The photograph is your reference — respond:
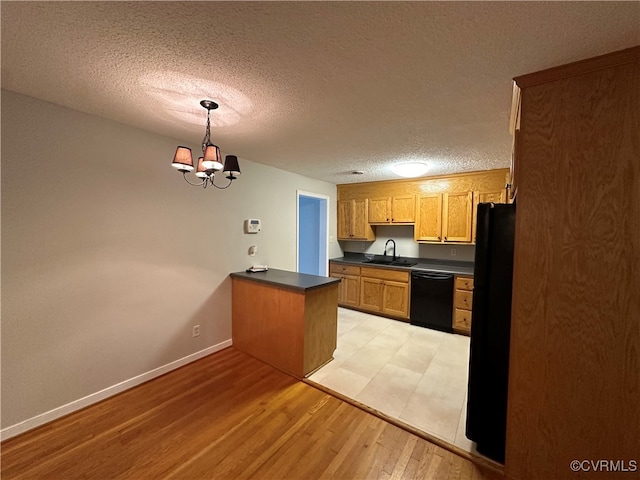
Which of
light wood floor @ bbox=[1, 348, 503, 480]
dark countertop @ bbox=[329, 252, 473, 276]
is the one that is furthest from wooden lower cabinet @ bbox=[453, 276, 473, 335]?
light wood floor @ bbox=[1, 348, 503, 480]

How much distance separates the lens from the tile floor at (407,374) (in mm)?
2004

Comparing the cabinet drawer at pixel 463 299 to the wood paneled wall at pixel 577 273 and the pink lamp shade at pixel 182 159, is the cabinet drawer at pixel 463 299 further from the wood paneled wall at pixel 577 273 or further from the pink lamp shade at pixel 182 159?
the pink lamp shade at pixel 182 159

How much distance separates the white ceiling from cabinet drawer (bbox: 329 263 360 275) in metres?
2.72

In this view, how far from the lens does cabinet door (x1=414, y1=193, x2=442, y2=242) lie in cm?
397

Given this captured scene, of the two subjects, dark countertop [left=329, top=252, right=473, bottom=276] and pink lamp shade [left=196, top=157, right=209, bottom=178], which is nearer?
pink lamp shade [left=196, top=157, right=209, bottom=178]

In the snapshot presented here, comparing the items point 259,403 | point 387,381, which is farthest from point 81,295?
point 387,381

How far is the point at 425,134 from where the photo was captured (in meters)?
2.29

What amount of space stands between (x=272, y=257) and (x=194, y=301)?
118 cm

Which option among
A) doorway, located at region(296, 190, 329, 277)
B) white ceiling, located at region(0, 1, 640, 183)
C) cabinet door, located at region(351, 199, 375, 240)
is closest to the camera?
white ceiling, located at region(0, 1, 640, 183)

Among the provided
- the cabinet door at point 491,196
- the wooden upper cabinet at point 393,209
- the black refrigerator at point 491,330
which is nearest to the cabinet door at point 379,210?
the wooden upper cabinet at point 393,209

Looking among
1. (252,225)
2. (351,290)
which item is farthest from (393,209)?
(252,225)

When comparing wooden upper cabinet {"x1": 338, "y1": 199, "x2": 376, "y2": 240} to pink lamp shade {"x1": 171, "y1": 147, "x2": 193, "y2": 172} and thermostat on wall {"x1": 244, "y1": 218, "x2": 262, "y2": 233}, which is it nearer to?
thermostat on wall {"x1": 244, "y1": 218, "x2": 262, "y2": 233}

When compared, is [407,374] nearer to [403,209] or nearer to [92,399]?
[403,209]

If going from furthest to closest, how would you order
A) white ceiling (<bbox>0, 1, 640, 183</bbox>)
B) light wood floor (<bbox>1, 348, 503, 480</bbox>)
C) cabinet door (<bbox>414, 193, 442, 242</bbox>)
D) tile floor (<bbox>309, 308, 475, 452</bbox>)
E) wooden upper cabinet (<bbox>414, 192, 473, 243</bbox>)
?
cabinet door (<bbox>414, 193, 442, 242</bbox>) < wooden upper cabinet (<bbox>414, 192, 473, 243</bbox>) < tile floor (<bbox>309, 308, 475, 452</bbox>) < light wood floor (<bbox>1, 348, 503, 480</bbox>) < white ceiling (<bbox>0, 1, 640, 183</bbox>)
